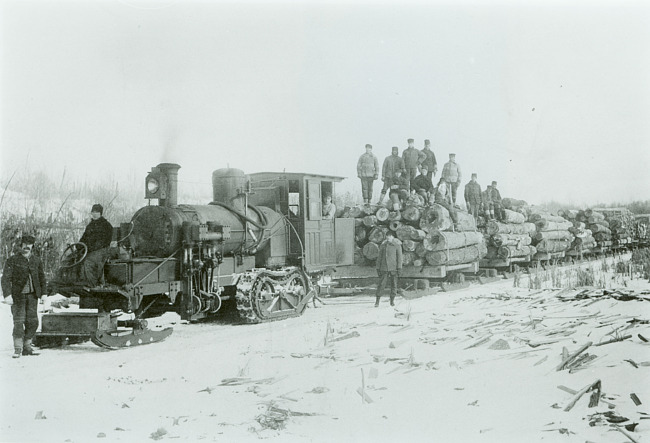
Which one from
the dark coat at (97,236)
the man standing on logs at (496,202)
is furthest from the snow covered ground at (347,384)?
the man standing on logs at (496,202)

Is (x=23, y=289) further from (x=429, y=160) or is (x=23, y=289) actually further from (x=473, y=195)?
(x=473, y=195)

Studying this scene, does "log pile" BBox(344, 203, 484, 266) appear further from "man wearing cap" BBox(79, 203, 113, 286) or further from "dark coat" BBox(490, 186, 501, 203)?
"man wearing cap" BBox(79, 203, 113, 286)

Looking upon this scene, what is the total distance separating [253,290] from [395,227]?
17.4ft

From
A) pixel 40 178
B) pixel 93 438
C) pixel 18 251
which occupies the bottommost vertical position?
pixel 93 438

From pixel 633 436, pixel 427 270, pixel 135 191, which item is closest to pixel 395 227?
pixel 427 270

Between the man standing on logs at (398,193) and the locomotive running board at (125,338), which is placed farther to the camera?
the man standing on logs at (398,193)

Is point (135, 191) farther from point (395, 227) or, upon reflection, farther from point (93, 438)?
point (93, 438)

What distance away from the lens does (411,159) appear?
1700cm

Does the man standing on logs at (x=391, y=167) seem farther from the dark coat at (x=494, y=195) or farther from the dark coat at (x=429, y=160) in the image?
the dark coat at (x=494, y=195)

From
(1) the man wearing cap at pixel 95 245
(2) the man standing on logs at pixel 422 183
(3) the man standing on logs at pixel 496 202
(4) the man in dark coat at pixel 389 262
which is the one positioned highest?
(2) the man standing on logs at pixel 422 183

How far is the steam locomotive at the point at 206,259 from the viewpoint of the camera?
341 inches

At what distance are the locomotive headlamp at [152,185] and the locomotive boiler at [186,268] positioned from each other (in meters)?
0.02

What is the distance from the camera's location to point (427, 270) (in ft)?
47.4

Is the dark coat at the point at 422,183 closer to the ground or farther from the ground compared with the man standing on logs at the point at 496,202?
farther from the ground
